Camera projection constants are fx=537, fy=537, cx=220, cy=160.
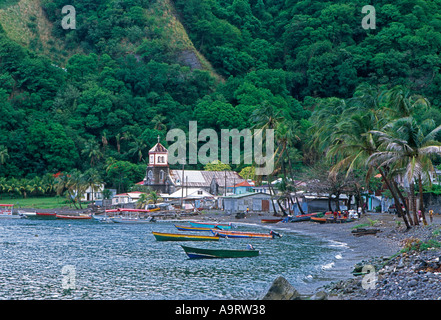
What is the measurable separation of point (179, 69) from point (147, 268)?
103236 millimetres

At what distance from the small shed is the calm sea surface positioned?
26.4 m

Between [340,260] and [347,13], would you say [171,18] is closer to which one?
[347,13]

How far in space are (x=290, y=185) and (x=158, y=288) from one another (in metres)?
40.2

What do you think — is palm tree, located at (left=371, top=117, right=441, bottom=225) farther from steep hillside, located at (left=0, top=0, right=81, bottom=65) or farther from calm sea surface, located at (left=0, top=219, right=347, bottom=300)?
steep hillside, located at (left=0, top=0, right=81, bottom=65)

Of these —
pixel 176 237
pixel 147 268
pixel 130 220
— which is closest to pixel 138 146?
pixel 130 220

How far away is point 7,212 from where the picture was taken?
82.1m

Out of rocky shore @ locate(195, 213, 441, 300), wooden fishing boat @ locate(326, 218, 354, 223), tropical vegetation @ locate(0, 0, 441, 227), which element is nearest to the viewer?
rocky shore @ locate(195, 213, 441, 300)

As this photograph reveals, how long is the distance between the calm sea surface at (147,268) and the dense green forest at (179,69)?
172 ft

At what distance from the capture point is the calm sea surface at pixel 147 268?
25016 mm

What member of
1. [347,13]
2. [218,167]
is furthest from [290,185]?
[347,13]

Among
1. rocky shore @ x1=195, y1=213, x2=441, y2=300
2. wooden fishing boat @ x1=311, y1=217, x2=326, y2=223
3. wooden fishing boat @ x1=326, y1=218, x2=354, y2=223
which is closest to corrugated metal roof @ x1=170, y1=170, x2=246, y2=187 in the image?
wooden fishing boat @ x1=311, y1=217, x2=326, y2=223

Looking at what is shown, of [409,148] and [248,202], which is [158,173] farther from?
[409,148]

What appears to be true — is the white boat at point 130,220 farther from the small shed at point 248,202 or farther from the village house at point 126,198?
the village house at point 126,198

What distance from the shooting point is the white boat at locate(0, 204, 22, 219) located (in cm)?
8010
